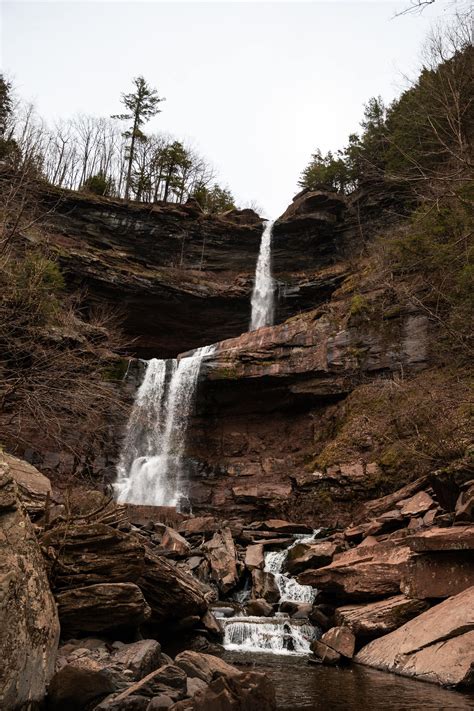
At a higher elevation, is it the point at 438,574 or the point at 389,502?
the point at 389,502

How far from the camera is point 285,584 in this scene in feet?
40.1

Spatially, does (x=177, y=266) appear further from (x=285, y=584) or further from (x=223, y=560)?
(x=285, y=584)

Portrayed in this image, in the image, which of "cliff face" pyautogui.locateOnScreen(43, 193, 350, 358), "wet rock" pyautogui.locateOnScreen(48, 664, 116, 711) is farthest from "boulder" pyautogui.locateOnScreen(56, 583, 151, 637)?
"cliff face" pyautogui.locateOnScreen(43, 193, 350, 358)

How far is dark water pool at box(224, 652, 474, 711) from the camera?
6.05 m

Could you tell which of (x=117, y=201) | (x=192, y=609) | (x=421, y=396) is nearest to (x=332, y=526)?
(x=421, y=396)

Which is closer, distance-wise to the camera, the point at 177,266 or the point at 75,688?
the point at 75,688

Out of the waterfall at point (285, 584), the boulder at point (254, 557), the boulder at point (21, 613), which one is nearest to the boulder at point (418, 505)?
the waterfall at point (285, 584)

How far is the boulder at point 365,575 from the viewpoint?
9.61m

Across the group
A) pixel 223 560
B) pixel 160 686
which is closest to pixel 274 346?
pixel 223 560

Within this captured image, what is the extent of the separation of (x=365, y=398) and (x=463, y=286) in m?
7.05

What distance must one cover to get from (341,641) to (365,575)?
5.18 ft

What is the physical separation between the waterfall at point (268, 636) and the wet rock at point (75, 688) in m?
4.46

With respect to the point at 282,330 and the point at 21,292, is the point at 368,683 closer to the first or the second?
the point at 21,292

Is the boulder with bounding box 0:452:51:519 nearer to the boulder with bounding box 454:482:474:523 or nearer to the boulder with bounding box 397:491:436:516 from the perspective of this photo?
the boulder with bounding box 454:482:474:523
